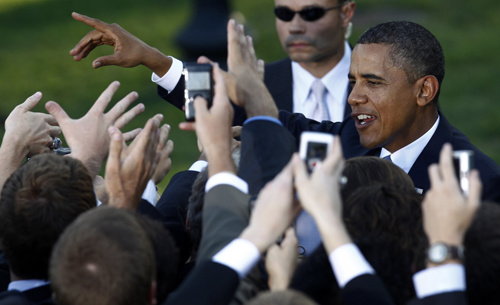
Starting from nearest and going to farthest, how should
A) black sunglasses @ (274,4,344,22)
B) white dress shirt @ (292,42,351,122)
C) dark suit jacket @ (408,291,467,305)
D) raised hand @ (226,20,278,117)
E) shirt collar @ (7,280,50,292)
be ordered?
dark suit jacket @ (408,291,467,305), shirt collar @ (7,280,50,292), raised hand @ (226,20,278,117), white dress shirt @ (292,42,351,122), black sunglasses @ (274,4,344,22)

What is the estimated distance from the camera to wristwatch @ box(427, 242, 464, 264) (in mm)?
2404

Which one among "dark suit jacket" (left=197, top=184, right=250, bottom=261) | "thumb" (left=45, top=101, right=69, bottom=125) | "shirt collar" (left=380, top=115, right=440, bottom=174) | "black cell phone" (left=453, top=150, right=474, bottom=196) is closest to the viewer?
"black cell phone" (left=453, top=150, right=474, bottom=196)

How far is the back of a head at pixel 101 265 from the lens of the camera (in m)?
2.45

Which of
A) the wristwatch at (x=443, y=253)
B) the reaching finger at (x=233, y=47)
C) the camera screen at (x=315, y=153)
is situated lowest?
the wristwatch at (x=443, y=253)

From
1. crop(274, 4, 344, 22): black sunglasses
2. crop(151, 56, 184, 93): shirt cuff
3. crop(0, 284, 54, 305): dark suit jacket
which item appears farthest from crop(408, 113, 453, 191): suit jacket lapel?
crop(0, 284, 54, 305): dark suit jacket

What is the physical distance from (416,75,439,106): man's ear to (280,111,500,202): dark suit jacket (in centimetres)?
14

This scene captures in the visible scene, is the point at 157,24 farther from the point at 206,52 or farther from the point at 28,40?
the point at 206,52

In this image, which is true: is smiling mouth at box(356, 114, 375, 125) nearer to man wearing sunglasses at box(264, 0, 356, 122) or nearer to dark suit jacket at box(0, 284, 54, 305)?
man wearing sunglasses at box(264, 0, 356, 122)

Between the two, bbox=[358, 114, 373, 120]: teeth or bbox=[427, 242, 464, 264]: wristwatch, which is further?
bbox=[358, 114, 373, 120]: teeth

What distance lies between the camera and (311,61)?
601cm

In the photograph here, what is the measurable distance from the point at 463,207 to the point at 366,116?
209 cm

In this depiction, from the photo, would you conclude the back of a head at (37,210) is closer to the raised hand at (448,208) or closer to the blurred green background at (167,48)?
the raised hand at (448,208)

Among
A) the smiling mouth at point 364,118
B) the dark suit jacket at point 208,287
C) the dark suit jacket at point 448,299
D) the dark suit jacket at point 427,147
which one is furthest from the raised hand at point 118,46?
the dark suit jacket at point 448,299

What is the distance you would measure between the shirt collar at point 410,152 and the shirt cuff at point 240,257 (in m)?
1.93
